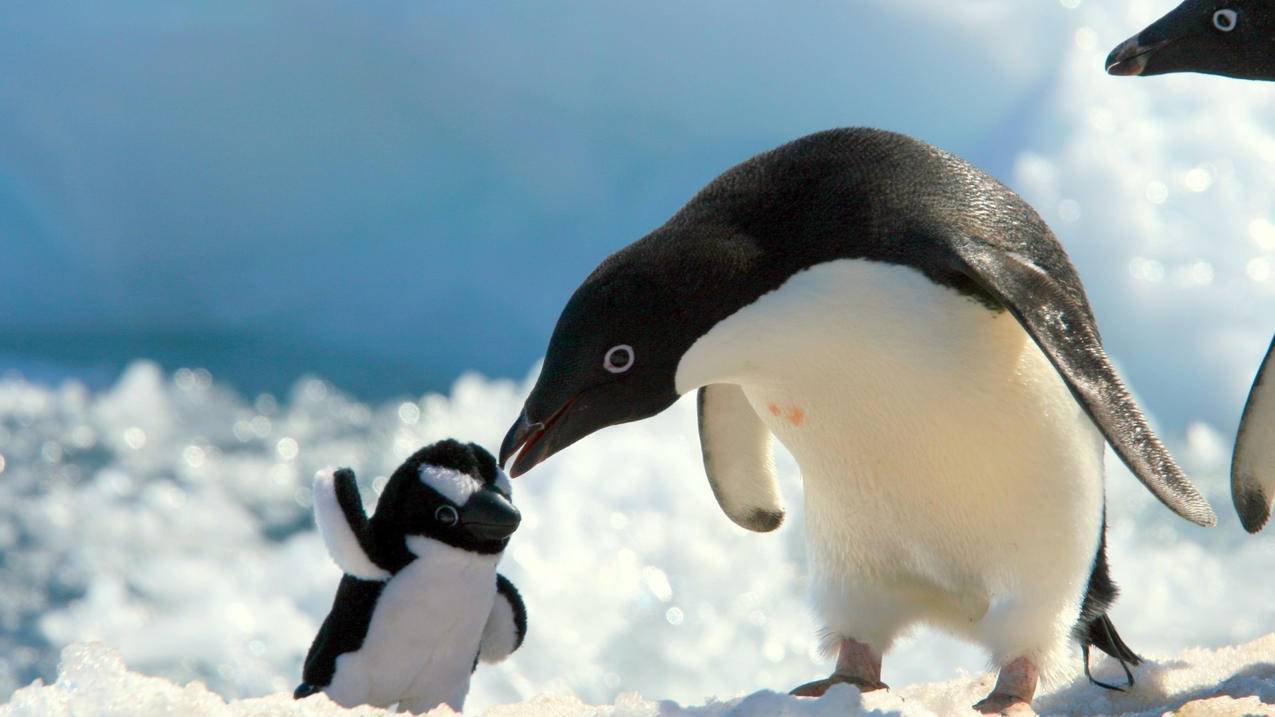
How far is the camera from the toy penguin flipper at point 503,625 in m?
2.65

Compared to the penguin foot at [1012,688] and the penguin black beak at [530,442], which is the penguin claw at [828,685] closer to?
the penguin foot at [1012,688]

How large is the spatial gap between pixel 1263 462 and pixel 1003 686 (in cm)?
77

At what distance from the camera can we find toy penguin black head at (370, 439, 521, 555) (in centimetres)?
240

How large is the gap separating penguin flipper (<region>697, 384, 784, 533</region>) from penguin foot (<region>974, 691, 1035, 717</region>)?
2.67ft

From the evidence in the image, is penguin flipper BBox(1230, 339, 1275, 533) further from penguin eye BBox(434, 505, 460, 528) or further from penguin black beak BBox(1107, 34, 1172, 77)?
penguin eye BBox(434, 505, 460, 528)

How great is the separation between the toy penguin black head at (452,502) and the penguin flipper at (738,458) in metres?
0.57

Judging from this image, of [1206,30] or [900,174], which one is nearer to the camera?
[900,174]

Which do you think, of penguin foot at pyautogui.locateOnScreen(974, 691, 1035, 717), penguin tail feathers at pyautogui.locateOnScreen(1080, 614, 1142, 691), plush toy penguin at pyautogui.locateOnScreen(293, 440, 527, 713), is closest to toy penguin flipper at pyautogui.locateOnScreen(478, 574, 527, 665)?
plush toy penguin at pyautogui.locateOnScreen(293, 440, 527, 713)

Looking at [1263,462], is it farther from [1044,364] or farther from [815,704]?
[815,704]

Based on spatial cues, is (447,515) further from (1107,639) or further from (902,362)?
(1107,639)

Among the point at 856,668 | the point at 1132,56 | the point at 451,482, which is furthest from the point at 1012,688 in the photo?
the point at 1132,56

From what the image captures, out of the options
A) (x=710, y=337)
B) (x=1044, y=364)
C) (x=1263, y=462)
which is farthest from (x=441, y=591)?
(x=1263, y=462)

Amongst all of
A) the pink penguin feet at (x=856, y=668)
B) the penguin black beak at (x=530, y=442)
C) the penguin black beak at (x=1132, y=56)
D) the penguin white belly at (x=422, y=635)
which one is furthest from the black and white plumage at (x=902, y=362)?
the penguin black beak at (x=1132, y=56)

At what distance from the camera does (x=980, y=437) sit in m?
2.22
